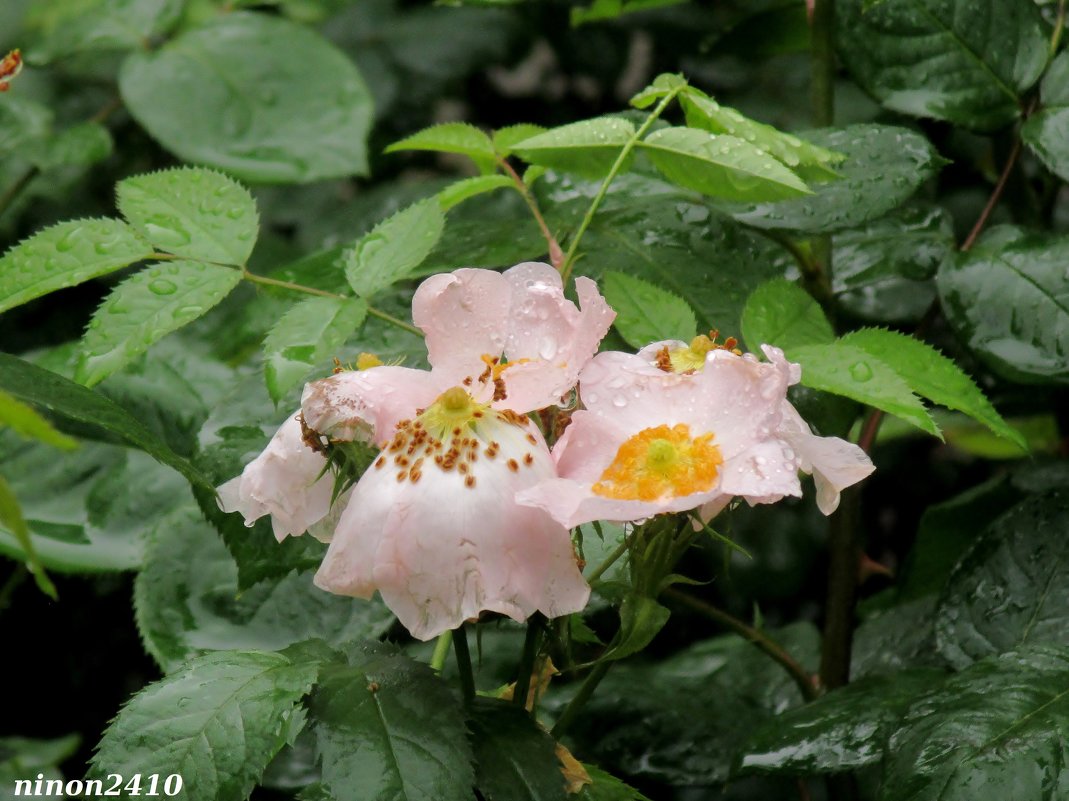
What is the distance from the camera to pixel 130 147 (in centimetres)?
165

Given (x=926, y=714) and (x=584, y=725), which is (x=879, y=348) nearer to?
(x=926, y=714)

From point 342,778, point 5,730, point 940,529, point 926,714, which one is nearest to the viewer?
point 342,778

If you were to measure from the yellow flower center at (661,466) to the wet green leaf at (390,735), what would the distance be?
15 centimetres

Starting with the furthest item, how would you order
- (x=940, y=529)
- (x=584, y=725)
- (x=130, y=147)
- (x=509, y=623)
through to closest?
(x=130, y=147), (x=940, y=529), (x=584, y=725), (x=509, y=623)

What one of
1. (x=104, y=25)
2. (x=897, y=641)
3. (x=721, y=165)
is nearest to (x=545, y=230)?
(x=721, y=165)

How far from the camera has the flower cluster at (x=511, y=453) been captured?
553mm

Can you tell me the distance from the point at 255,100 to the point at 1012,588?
836 mm

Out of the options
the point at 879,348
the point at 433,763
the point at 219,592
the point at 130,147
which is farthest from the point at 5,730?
the point at 879,348

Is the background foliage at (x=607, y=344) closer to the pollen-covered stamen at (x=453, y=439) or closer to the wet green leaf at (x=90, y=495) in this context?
the wet green leaf at (x=90, y=495)

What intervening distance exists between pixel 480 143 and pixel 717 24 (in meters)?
0.93

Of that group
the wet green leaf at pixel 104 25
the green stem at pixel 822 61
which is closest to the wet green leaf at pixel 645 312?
the green stem at pixel 822 61

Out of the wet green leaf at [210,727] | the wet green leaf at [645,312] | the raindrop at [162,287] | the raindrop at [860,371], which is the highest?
the raindrop at [860,371]

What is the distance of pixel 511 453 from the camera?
582 millimetres

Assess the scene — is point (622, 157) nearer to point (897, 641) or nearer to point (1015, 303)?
point (1015, 303)
